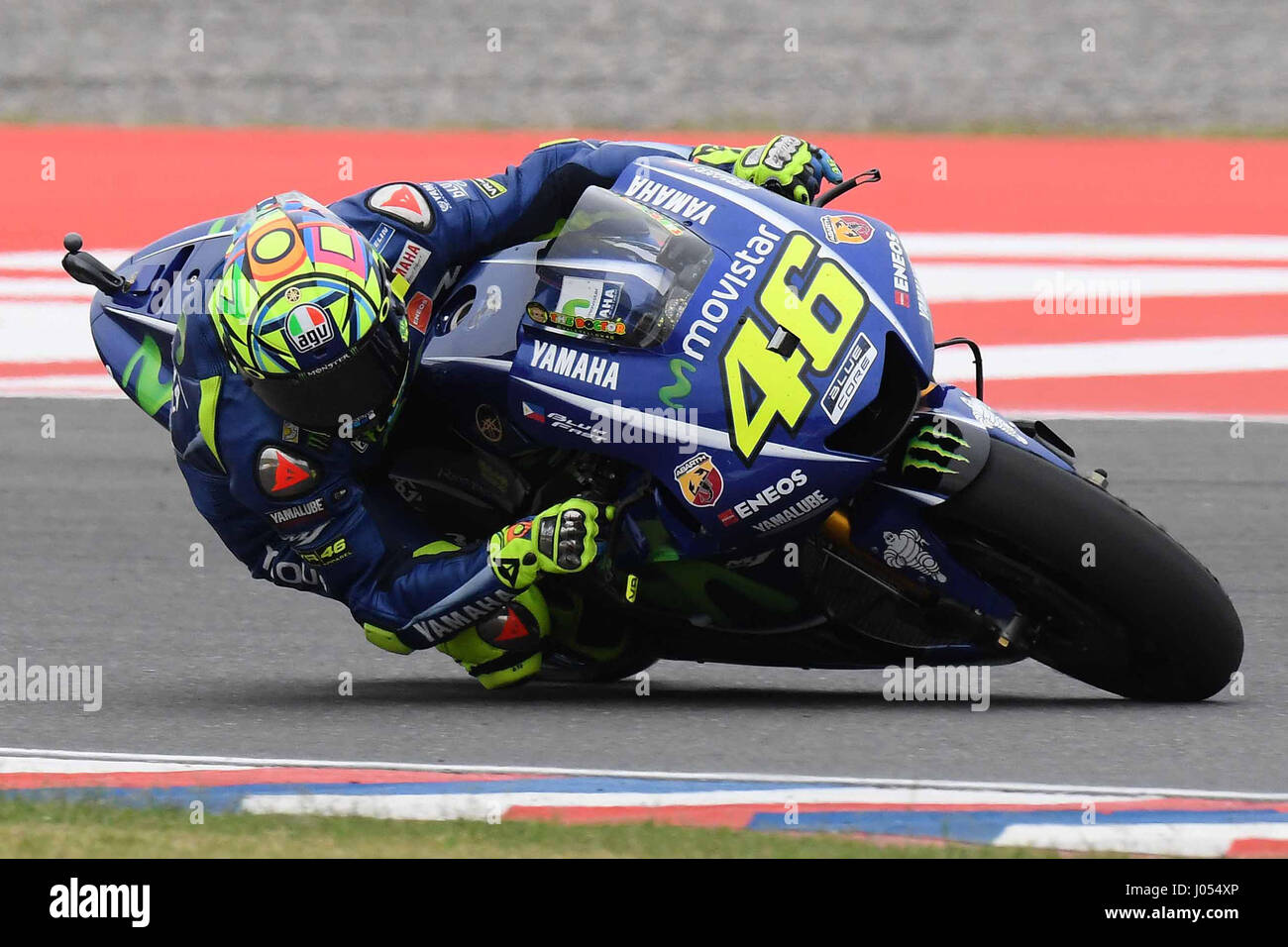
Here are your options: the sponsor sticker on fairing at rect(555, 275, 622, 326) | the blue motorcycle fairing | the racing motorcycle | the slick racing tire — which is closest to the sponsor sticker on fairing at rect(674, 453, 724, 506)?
the racing motorcycle

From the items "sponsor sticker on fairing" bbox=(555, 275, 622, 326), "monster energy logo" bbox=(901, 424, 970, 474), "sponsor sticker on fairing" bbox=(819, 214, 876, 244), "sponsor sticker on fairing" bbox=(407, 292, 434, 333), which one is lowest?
"monster energy logo" bbox=(901, 424, 970, 474)

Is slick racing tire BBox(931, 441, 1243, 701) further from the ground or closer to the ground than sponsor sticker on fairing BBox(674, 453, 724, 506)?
closer to the ground

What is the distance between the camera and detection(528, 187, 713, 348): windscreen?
4.62 meters

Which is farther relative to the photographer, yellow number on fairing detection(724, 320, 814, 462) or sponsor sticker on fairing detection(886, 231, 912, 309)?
sponsor sticker on fairing detection(886, 231, 912, 309)

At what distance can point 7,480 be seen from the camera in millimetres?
8133

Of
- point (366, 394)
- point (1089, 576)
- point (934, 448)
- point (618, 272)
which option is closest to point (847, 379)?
point (934, 448)

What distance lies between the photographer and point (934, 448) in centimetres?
459

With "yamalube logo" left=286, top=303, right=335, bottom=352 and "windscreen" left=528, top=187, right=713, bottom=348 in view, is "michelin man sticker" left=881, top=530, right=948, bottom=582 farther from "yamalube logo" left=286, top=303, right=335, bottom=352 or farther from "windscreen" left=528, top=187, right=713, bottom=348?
"yamalube logo" left=286, top=303, right=335, bottom=352

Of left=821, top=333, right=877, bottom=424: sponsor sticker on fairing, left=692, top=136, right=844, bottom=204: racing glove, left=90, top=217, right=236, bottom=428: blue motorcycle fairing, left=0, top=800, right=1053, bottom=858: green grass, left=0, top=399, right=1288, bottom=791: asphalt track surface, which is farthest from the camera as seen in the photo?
left=90, top=217, right=236, bottom=428: blue motorcycle fairing

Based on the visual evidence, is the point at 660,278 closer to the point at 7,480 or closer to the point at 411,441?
the point at 411,441

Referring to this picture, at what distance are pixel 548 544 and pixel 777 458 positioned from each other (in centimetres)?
61

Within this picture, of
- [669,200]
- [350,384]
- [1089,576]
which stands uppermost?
[669,200]

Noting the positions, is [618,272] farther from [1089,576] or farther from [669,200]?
[1089,576]

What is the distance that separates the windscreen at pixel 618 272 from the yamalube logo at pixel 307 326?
0.49m
